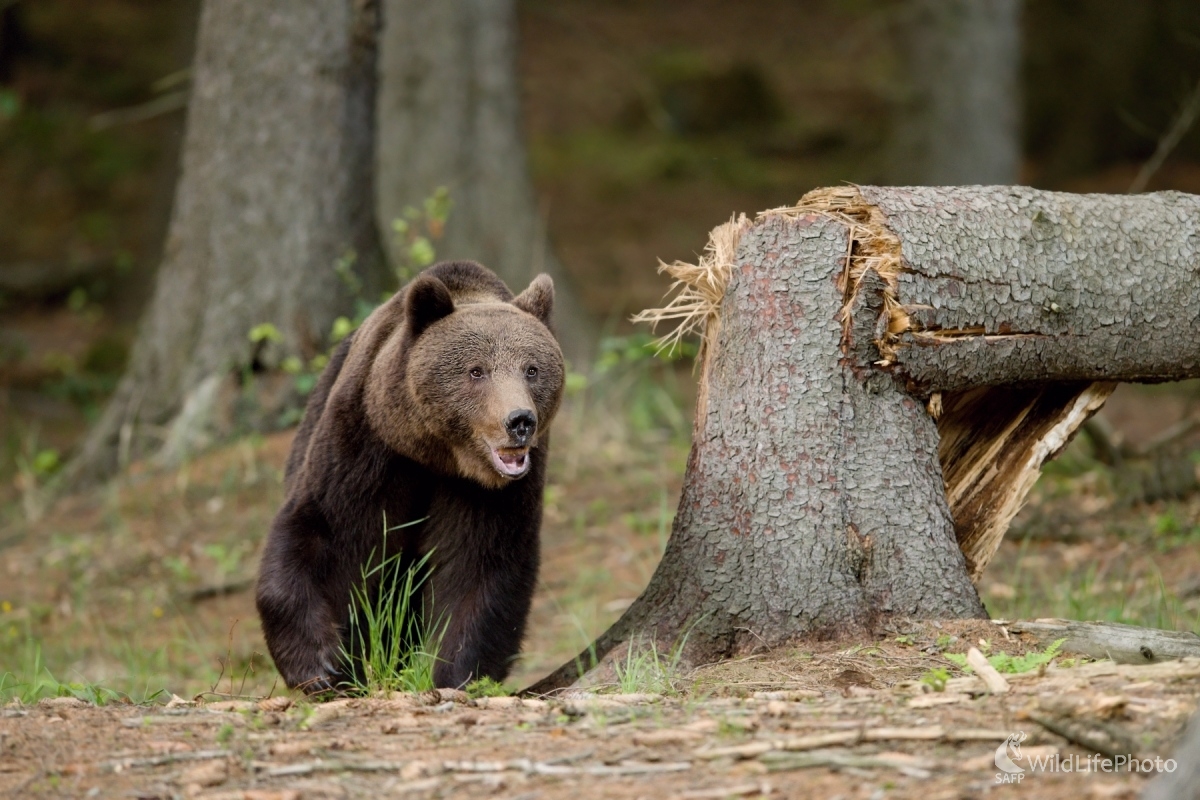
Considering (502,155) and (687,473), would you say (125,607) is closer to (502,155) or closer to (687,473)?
(687,473)

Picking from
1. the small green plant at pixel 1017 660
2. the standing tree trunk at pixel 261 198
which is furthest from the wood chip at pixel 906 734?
the standing tree trunk at pixel 261 198

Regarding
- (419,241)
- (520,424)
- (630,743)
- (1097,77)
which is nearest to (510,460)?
(520,424)

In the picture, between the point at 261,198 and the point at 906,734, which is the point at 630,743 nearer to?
the point at 906,734

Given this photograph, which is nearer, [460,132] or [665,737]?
[665,737]

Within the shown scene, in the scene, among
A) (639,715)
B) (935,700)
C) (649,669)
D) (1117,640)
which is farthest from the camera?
(649,669)

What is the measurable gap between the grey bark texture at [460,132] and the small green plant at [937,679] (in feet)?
22.8

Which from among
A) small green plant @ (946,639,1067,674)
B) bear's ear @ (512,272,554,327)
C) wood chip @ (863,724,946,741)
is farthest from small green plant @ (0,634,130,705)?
small green plant @ (946,639,1067,674)

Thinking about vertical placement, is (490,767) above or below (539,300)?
below

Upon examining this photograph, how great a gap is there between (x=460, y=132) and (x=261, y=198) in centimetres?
287

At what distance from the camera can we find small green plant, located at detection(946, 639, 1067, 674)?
13.4ft

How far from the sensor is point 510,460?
15.8ft

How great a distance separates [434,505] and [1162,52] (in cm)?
1680

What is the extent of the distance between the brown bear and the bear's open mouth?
0.03 meters

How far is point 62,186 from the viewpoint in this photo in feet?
59.8
